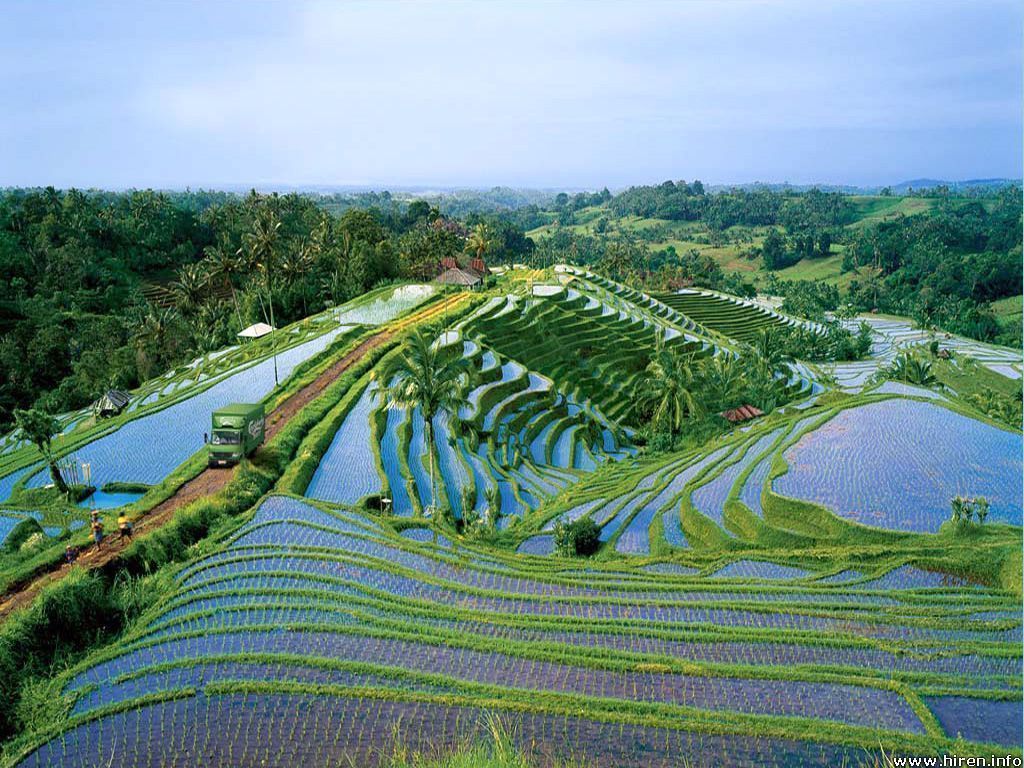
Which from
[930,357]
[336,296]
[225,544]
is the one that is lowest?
[930,357]

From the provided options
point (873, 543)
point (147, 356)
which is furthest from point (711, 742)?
point (147, 356)

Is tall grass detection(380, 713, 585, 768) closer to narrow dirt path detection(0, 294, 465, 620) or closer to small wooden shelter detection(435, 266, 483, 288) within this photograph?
narrow dirt path detection(0, 294, 465, 620)

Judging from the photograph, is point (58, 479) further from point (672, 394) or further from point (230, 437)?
point (672, 394)

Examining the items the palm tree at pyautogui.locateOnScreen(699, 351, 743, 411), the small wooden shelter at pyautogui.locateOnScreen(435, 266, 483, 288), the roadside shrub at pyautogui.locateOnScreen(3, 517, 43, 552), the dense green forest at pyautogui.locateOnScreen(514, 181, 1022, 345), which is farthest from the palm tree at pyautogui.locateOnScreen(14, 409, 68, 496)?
the dense green forest at pyautogui.locateOnScreen(514, 181, 1022, 345)

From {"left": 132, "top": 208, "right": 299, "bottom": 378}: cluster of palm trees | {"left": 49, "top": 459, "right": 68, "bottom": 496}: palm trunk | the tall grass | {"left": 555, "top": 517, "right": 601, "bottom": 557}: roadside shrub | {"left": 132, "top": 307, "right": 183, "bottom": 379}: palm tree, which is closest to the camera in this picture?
the tall grass

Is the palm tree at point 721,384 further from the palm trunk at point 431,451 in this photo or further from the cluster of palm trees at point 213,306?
the cluster of palm trees at point 213,306

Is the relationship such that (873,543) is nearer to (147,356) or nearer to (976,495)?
(976,495)

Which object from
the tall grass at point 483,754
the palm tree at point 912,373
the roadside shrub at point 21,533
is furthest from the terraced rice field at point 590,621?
the palm tree at point 912,373

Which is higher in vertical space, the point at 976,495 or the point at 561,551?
the point at 976,495
